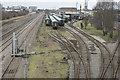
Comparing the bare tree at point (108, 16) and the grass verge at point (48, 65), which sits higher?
the bare tree at point (108, 16)

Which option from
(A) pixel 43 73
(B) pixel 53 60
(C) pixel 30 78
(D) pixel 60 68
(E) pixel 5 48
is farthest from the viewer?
(E) pixel 5 48

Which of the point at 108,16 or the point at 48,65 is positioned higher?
the point at 108,16

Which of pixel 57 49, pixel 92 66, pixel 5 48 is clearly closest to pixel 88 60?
pixel 92 66

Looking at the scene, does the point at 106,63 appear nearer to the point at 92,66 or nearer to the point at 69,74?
the point at 92,66

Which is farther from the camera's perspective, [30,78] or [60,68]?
[60,68]

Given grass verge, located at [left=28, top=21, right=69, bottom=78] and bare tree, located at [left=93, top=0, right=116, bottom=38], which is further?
bare tree, located at [left=93, top=0, right=116, bottom=38]

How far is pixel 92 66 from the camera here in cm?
1220

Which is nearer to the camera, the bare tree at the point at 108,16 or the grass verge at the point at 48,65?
the grass verge at the point at 48,65

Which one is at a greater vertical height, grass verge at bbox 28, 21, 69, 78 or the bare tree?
the bare tree

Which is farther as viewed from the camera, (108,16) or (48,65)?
(108,16)

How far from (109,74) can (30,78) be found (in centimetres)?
514

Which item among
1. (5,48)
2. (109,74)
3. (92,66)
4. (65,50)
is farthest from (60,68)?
(5,48)

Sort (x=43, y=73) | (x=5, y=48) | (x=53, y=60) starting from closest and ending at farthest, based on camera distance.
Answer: (x=43, y=73) < (x=53, y=60) < (x=5, y=48)

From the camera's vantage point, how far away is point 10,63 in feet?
40.1
